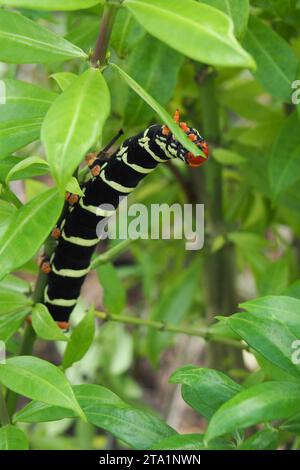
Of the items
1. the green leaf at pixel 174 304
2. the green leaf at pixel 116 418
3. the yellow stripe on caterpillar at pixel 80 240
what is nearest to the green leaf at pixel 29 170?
the yellow stripe on caterpillar at pixel 80 240

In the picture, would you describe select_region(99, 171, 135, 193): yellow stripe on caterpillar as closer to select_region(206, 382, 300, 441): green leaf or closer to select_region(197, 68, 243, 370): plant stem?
select_region(206, 382, 300, 441): green leaf

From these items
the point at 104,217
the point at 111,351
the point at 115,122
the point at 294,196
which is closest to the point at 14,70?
the point at 115,122

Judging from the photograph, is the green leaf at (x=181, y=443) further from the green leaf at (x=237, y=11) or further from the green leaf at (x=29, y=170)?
the green leaf at (x=237, y=11)

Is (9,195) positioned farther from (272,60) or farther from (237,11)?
(272,60)

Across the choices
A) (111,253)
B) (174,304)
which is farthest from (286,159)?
(174,304)
